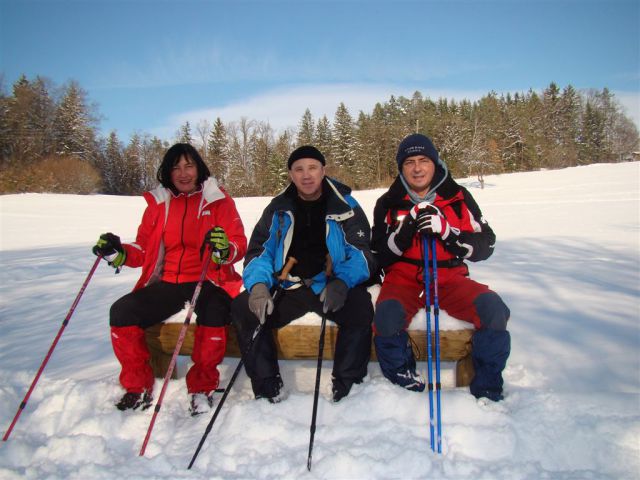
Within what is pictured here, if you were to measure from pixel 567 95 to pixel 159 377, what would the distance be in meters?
64.9

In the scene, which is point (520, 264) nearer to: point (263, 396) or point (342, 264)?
point (342, 264)

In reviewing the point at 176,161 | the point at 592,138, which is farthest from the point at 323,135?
the point at 176,161

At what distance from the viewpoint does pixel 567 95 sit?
53.9 metres

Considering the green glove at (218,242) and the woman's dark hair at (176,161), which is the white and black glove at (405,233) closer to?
the green glove at (218,242)

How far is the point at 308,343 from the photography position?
117 inches

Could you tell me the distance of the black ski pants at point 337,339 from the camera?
9.23 feet

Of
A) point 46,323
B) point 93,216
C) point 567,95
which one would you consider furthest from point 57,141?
point 567,95

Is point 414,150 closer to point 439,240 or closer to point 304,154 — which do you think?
point 439,240

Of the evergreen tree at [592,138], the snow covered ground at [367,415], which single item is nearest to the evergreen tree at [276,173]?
the snow covered ground at [367,415]

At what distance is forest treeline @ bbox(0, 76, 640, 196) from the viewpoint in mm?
35562

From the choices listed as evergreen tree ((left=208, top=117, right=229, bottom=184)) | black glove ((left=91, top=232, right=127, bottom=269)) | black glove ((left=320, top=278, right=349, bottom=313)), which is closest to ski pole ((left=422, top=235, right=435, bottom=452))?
black glove ((left=320, top=278, right=349, bottom=313))

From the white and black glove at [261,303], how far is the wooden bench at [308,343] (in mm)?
224

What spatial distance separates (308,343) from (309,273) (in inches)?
23.2

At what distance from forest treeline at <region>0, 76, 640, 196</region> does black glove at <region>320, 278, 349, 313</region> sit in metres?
31.4
